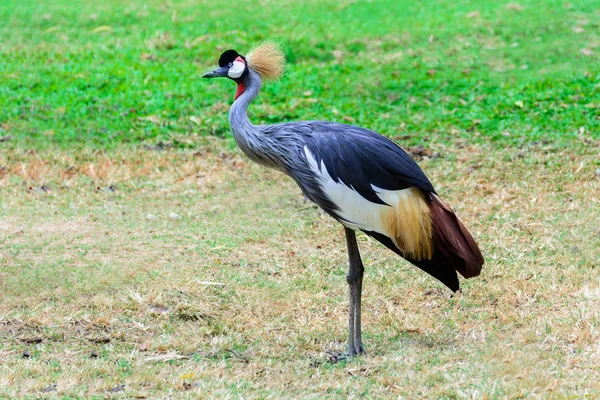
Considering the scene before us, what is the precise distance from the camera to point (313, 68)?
35.3 feet

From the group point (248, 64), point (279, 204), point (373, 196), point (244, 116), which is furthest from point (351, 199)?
point (279, 204)

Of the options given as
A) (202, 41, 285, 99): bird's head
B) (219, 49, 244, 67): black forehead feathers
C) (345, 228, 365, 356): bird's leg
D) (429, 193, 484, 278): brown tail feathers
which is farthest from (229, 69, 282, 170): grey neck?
(429, 193, 484, 278): brown tail feathers

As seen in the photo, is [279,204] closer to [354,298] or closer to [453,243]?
[354,298]

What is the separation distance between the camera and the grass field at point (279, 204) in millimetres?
4793

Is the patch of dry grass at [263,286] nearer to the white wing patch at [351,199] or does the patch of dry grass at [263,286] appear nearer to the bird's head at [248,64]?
the white wing patch at [351,199]

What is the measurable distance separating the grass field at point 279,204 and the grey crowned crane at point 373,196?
50 centimetres

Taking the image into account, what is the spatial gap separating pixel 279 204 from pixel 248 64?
2.37 metres

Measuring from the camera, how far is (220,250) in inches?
259

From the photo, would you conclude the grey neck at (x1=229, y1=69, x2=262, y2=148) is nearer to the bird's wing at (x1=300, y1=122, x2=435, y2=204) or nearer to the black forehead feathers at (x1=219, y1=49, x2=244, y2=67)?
the black forehead feathers at (x1=219, y1=49, x2=244, y2=67)

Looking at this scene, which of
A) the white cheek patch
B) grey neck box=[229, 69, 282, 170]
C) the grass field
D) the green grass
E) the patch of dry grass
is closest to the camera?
the patch of dry grass

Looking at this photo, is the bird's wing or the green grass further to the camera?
the green grass

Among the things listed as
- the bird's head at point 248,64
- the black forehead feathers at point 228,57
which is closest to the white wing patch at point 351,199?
the bird's head at point 248,64

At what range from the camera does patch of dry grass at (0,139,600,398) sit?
461 cm

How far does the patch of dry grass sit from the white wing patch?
2.63 ft
